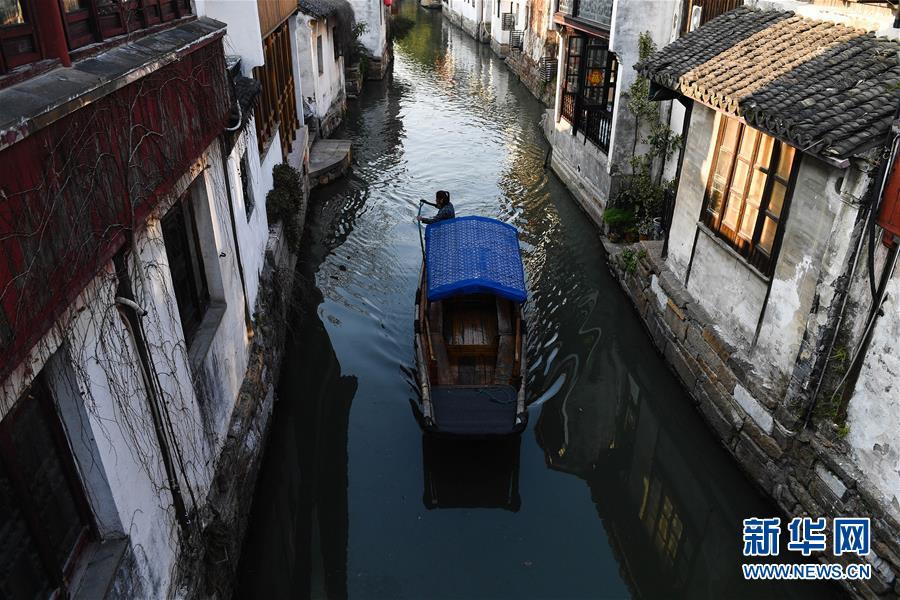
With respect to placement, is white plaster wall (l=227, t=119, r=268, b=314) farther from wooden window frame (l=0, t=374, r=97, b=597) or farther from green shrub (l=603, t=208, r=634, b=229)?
green shrub (l=603, t=208, r=634, b=229)

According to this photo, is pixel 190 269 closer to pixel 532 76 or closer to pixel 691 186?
pixel 691 186

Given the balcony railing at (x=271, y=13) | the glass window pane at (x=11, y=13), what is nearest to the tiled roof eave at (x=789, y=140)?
the glass window pane at (x=11, y=13)

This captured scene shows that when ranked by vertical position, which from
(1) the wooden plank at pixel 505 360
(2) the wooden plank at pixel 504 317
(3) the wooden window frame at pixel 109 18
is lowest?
(1) the wooden plank at pixel 505 360

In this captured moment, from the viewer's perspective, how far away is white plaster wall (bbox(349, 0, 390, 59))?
35.0 m

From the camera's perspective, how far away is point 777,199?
869cm

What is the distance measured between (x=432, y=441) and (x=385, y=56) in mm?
32803

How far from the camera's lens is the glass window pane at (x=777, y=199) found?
858cm

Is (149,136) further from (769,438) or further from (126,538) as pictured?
(769,438)

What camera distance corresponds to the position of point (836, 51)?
8367 mm

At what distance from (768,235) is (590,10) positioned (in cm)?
1057

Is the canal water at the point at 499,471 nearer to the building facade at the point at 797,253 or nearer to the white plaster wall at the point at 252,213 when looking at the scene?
the building facade at the point at 797,253

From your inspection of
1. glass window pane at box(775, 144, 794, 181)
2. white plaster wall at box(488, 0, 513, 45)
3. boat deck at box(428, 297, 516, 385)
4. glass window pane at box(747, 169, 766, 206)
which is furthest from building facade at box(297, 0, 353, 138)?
glass window pane at box(775, 144, 794, 181)

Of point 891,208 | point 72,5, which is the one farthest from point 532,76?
point 72,5

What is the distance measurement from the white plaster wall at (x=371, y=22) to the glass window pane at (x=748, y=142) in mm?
29574
